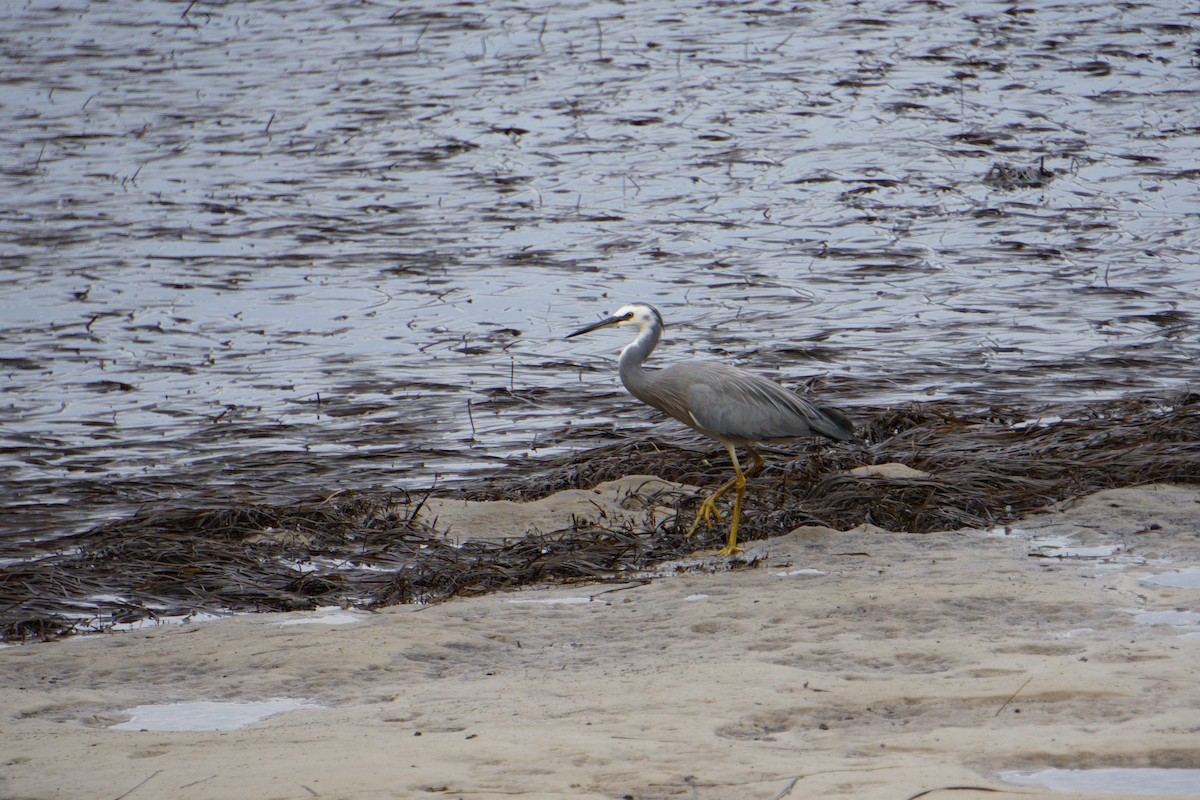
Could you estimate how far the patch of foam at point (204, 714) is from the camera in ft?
16.0

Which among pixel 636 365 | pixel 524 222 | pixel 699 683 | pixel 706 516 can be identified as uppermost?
pixel 636 365

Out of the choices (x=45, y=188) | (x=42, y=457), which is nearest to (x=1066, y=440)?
(x=42, y=457)

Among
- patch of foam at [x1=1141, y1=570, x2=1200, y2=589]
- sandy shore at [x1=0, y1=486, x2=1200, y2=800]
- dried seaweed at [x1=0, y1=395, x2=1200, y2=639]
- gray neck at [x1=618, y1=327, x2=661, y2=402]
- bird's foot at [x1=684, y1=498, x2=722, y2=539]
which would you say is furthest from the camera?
gray neck at [x1=618, y1=327, x2=661, y2=402]

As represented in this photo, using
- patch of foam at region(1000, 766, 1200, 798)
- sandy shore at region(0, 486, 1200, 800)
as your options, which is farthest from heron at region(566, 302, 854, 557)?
patch of foam at region(1000, 766, 1200, 798)

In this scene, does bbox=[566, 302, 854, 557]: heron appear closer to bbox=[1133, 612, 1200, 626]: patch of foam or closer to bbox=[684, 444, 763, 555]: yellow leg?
bbox=[684, 444, 763, 555]: yellow leg

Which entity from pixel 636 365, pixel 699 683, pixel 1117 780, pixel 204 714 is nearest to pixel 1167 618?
pixel 1117 780

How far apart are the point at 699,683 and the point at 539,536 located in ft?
7.61

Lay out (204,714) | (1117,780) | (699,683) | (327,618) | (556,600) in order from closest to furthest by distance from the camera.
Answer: (1117,780) < (699,683) < (204,714) < (327,618) < (556,600)

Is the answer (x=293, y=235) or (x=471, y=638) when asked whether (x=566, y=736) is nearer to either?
(x=471, y=638)

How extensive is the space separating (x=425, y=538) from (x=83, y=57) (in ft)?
52.0

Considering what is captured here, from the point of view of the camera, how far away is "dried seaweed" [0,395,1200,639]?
21.9ft

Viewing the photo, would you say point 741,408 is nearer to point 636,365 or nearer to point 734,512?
point 734,512

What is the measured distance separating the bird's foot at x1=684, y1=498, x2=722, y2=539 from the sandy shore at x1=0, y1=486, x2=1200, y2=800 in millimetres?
→ 360

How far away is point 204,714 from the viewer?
5.03 metres
